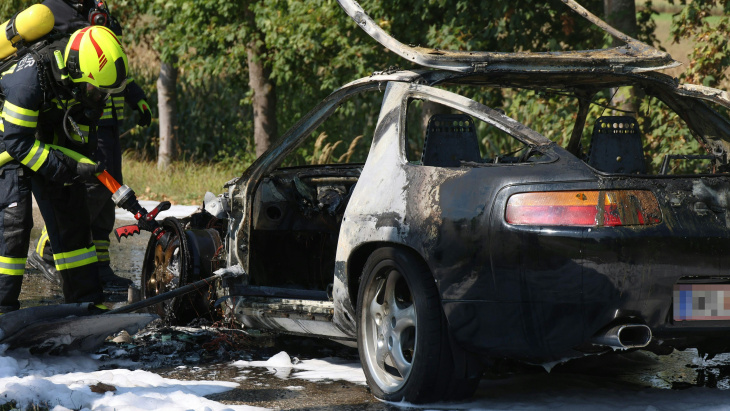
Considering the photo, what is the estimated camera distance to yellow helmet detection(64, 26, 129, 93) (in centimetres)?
591

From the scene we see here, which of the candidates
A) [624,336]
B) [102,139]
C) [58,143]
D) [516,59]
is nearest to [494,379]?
[624,336]

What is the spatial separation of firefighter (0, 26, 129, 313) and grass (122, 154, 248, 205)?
8.74m

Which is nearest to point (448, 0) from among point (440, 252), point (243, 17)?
point (243, 17)

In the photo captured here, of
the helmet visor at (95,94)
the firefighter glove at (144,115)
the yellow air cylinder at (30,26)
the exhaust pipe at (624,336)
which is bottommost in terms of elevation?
the exhaust pipe at (624,336)

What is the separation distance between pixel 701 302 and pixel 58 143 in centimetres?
388

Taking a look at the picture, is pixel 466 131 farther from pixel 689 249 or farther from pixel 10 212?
pixel 10 212

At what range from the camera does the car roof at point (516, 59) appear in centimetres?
489

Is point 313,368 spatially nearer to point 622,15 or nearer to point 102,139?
point 102,139

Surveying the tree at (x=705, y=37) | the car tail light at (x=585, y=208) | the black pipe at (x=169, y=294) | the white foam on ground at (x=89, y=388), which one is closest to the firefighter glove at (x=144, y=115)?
the black pipe at (x=169, y=294)

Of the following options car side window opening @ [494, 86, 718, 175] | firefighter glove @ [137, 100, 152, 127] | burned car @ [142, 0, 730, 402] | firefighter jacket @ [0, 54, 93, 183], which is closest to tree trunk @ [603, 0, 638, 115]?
car side window opening @ [494, 86, 718, 175]

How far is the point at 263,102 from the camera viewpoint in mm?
17875

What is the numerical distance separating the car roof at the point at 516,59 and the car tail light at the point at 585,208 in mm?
908

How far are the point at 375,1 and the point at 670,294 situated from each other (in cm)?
996

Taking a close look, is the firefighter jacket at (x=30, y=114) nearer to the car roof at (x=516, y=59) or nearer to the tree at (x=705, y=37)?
the car roof at (x=516, y=59)
